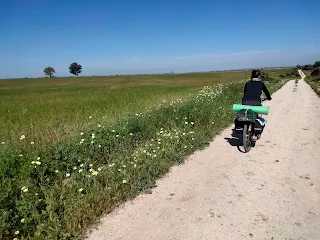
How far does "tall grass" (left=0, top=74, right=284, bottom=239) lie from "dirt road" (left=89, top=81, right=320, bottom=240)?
31 centimetres

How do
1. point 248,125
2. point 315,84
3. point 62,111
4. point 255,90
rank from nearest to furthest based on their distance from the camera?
point 248,125 → point 255,90 → point 62,111 → point 315,84

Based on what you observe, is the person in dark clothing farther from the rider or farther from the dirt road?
the dirt road

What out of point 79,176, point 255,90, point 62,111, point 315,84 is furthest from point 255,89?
point 315,84

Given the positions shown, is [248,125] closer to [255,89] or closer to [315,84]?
[255,89]

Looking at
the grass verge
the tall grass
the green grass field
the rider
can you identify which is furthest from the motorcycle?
the grass verge

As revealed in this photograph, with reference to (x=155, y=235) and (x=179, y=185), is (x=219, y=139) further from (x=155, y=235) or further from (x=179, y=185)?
(x=155, y=235)

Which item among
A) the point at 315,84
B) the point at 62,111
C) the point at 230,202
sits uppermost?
the point at 62,111

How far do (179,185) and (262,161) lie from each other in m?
2.63

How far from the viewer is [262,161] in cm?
672

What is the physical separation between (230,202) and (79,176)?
291 centimetres

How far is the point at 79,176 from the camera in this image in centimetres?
513

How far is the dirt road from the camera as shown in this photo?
3.82 m

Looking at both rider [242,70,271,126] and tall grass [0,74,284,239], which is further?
rider [242,70,271,126]

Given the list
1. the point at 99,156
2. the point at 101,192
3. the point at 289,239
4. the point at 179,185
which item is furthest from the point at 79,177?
the point at 289,239
